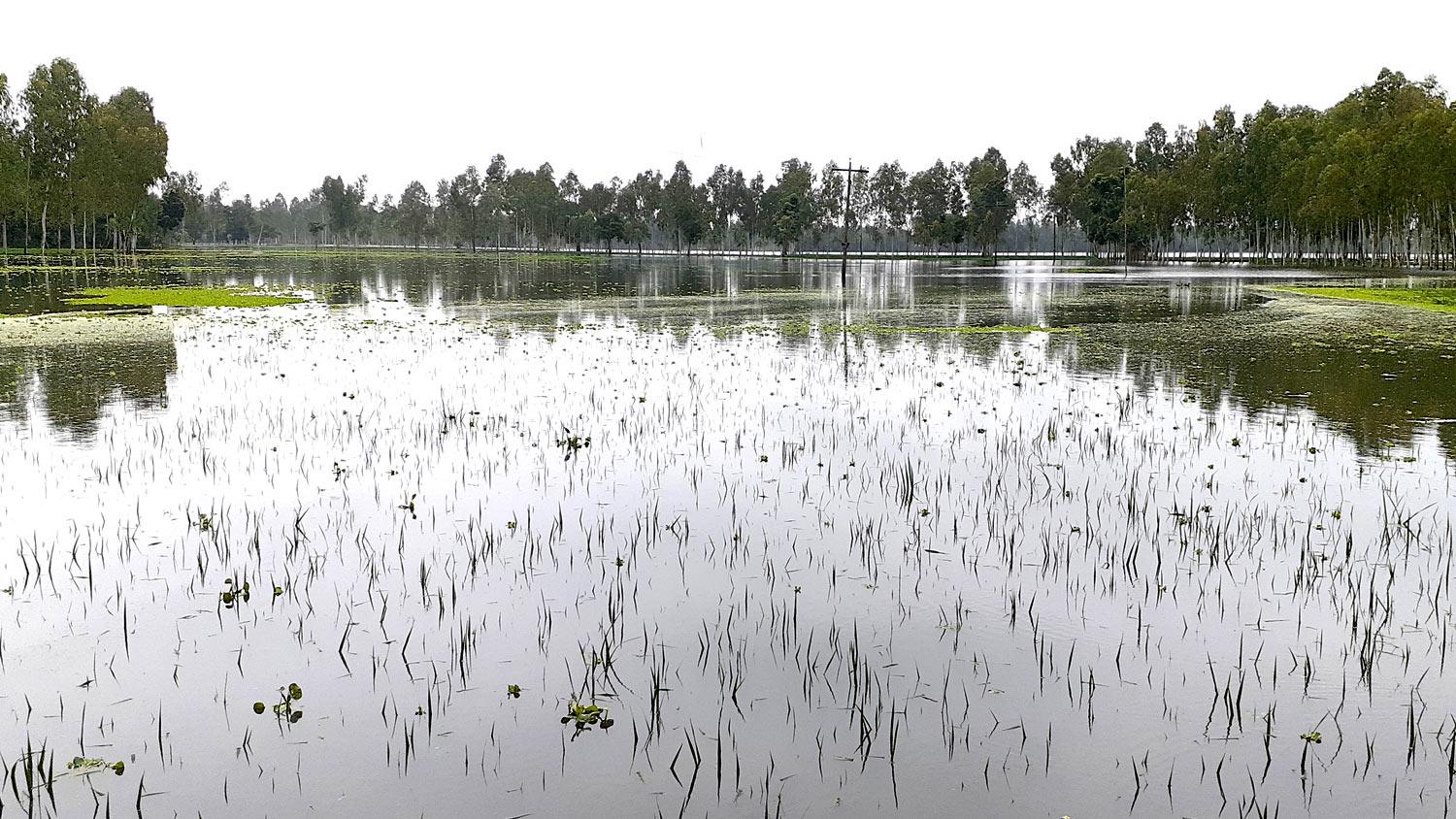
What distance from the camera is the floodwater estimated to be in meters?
5.25

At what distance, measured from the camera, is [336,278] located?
67.5 metres

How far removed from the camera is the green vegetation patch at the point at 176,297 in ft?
130

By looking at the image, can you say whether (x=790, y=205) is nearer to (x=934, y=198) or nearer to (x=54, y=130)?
(x=934, y=198)

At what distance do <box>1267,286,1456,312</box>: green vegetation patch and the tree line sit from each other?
77.3 feet

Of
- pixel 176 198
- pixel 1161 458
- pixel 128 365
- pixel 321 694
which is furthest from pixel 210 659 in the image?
pixel 176 198

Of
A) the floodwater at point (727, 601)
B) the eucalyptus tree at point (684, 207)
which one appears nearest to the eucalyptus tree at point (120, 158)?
the eucalyptus tree at point (684, 207)

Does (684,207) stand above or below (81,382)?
above

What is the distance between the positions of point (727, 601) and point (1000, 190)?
14562 cm

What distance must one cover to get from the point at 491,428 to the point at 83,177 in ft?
340

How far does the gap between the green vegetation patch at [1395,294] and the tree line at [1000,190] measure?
2355cm

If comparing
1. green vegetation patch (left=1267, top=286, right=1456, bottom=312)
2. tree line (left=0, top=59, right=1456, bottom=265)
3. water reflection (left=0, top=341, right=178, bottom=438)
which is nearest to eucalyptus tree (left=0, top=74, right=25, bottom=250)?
tree line (left=0, top=59, right=1456, bottom=265)

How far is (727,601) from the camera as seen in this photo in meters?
7.70

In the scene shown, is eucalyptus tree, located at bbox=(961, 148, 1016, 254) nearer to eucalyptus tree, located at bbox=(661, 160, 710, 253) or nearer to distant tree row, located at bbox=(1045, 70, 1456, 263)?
distant tree row, located at bbox=(1045, 70, 1456, 263)

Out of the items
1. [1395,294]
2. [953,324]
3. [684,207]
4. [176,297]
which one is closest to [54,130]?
[176,297]
